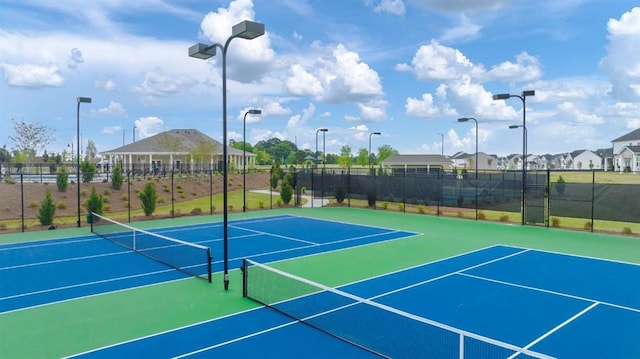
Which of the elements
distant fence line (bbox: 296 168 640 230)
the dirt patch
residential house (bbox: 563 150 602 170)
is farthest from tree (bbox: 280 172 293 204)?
residential house (bbox: 563 150 602 170)

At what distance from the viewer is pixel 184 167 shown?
58.9m

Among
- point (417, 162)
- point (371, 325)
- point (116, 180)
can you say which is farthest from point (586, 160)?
point (371, 325)

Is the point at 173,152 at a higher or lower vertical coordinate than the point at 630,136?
lower

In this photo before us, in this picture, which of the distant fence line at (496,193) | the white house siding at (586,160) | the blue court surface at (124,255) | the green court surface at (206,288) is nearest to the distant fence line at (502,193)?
the distant fence line at (496,193)

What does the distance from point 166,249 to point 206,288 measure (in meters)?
4.56

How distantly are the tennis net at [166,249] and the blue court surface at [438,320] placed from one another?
1601mm

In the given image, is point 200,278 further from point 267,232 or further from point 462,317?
point 267,232

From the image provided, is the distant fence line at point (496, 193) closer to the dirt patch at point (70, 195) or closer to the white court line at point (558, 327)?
the dirt patch at point (70, 195)

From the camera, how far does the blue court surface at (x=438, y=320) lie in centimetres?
665

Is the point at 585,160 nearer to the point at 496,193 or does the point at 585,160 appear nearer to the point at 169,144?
the point at 169,144

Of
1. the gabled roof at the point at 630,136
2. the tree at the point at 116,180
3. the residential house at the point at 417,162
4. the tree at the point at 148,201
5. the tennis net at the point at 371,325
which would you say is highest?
the gabled roof at the point at 630,136

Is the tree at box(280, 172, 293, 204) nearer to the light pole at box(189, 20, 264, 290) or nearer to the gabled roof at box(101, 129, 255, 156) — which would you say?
the light pole at box(189, 20, 264, 290)

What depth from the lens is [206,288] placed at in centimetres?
1006

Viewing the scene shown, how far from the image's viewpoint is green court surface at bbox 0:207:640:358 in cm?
741
